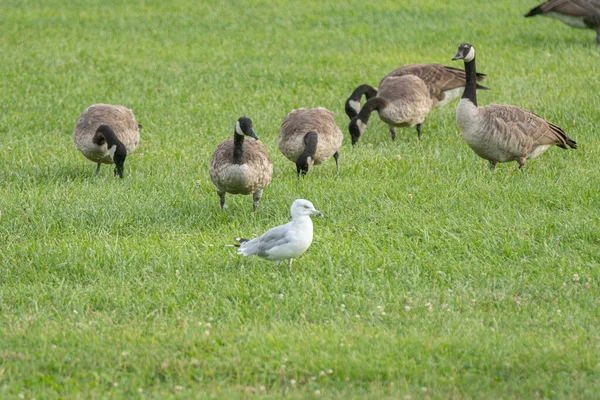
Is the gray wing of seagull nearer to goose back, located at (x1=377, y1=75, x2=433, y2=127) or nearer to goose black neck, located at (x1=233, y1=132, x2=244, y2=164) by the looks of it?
goose black neck, located at (x1=233, y1=132, x2=244, y2=164)

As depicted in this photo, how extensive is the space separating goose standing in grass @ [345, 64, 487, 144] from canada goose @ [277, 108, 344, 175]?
1.61m

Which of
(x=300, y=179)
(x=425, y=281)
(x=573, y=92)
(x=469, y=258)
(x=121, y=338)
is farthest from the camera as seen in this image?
(x=573, y=92)

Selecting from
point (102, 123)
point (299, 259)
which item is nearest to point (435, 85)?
point (102, 123)

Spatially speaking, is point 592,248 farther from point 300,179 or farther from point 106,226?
point 106,226

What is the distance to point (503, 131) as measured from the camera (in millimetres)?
10633

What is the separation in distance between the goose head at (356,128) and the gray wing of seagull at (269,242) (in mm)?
5773

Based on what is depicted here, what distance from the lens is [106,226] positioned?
9.29 meters

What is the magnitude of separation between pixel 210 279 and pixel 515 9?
60.9 ft

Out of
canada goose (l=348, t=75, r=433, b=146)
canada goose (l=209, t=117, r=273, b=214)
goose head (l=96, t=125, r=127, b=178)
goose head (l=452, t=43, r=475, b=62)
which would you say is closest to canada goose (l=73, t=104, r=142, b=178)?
goose head (l=96, t=125, r=127, b=178)

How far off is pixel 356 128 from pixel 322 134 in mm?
2042

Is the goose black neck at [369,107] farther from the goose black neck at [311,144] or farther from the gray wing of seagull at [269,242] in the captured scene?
the gray wing of seagull at [269,242]

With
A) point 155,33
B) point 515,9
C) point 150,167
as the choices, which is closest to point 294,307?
point 150,167

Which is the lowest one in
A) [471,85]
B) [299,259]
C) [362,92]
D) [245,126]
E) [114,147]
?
[299,259]

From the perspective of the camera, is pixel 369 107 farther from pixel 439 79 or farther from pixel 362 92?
pixel 439 79
